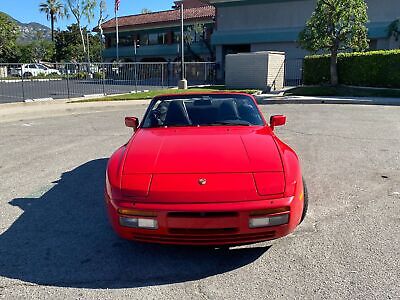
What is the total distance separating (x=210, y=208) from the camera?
8.79ft

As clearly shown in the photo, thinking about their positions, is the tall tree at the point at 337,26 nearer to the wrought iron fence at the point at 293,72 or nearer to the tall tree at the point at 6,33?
the wrought iron fence at the point at 293,72

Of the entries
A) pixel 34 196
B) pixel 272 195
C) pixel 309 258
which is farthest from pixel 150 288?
pixel 34 196

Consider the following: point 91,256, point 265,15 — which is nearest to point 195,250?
point 91,256

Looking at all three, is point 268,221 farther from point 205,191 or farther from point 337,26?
point 337,26

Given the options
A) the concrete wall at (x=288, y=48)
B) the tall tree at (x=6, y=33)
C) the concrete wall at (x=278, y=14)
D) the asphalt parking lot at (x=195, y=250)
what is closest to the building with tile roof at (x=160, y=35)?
the concrete wall at (x=278, y=14)

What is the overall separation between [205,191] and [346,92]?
17925 millimetres

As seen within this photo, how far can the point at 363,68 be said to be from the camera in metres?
19.3

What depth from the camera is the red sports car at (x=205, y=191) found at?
2.71 metres

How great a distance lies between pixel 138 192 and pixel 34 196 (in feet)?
8.06

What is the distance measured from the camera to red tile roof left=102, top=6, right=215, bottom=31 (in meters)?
39.5

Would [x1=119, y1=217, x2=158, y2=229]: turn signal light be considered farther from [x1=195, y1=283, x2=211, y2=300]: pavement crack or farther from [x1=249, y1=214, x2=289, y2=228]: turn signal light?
[x1=249, y1=214, x2=289, y2=228]: turn signal light

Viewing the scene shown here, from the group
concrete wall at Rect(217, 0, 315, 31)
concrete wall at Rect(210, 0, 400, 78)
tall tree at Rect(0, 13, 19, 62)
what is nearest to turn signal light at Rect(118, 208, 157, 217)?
concrete wall at Rect(210, 0, 400, 78)

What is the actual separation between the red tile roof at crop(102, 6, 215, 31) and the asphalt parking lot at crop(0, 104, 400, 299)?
36057 millimetres

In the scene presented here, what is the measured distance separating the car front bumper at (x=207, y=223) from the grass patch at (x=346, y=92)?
56.1ft
